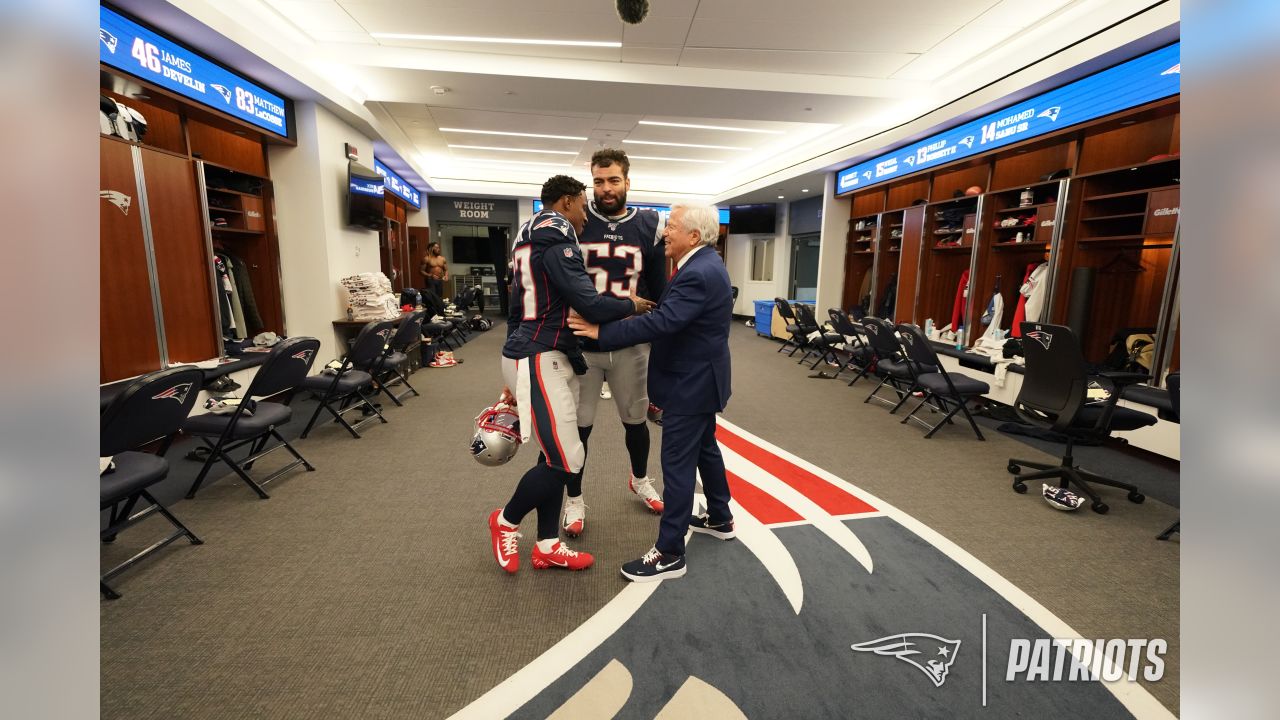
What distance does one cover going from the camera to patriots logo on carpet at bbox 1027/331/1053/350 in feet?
11.2

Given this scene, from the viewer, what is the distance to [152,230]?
429cm

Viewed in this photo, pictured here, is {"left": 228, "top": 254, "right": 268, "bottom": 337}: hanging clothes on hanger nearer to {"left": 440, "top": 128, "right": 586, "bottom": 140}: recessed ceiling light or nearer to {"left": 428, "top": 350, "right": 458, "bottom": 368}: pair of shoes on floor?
{"left": 428, "top": 350, "right": 458, "bottom": 368}: pair of shoes on floor

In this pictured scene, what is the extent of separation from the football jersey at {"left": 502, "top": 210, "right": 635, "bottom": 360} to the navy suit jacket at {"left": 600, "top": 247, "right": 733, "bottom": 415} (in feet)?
0.41

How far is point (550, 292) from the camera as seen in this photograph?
2303 millimetres

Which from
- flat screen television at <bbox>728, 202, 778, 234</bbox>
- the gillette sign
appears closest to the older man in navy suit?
the gillette sign

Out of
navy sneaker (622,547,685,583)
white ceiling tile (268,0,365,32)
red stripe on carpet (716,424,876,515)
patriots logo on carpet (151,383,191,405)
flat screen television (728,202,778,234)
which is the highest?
white ceiling tile (268,0,365,32)

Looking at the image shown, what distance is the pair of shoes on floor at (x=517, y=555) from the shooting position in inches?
98.1

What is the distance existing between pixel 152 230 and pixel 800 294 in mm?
11745

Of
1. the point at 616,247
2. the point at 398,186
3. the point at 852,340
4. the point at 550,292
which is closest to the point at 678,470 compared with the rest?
the point at 550,292

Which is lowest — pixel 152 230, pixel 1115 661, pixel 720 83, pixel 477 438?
pixel 1115 661

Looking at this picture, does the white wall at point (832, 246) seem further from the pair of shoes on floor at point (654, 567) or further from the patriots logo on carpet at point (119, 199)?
the patriots logo on carpet at point (119, 199)

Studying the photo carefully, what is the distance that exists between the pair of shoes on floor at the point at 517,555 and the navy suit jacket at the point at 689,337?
778 mm
